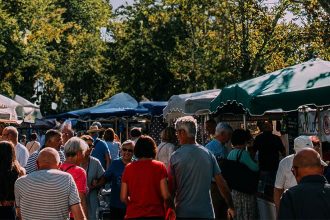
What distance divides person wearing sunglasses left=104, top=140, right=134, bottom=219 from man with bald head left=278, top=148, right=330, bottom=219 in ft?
17.0

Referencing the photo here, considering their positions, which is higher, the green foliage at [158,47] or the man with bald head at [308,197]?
the green foliage at [158,47]

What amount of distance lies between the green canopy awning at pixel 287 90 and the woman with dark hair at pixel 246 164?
41 centimetres

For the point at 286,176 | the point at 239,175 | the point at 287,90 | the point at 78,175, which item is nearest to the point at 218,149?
the point at 239,175

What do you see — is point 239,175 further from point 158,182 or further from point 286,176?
point 158,182

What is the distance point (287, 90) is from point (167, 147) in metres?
2.39

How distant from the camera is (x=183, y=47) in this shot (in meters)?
43.3

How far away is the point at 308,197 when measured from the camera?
5.39 metres

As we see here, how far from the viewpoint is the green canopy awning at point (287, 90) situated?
1022cm

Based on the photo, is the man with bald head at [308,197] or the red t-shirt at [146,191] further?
the red t-shirt at [146,191]

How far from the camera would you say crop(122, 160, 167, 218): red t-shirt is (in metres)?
8.26

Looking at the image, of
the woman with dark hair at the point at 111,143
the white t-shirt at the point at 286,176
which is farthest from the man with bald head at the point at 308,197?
the woman with dark hair at the point at 111,143

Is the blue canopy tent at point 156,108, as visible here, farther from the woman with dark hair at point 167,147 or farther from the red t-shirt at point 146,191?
the red t-shirt at point 146,191

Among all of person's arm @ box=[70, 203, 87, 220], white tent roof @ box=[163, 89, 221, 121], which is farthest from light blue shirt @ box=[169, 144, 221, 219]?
white tent roof @ box=[163, 89, 221, 121]

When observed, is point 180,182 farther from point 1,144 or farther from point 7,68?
point 7,68
